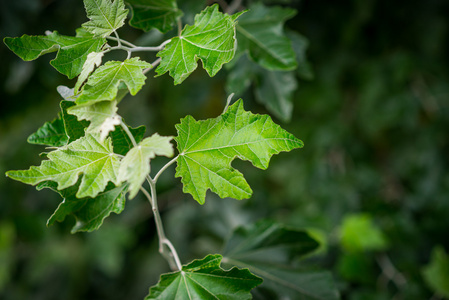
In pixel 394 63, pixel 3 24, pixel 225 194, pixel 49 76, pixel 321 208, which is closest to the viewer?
pixel 225 194

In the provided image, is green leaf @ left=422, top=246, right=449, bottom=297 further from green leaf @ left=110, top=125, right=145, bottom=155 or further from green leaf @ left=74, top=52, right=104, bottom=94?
green leaf @ left=74, top=52, right=104, bottom=94

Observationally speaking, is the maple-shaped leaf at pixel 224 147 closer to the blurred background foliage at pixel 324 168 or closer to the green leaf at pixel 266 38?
the green leaf at pixel 266 38

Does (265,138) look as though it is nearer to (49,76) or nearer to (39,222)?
(49,76)

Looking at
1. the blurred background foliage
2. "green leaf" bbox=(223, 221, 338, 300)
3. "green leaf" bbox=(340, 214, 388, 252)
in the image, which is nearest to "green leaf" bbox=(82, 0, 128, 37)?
"green leaf" bbox=(223, 221, 338, 300)

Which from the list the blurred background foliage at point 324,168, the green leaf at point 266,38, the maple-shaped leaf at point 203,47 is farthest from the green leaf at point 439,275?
the maple-shaped leaf at point 203,47

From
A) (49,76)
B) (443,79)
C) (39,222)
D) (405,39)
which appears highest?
(49,76)

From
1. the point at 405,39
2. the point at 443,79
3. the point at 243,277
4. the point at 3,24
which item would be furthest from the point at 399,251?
the point at 3,24

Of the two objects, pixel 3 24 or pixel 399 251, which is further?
pixel 399 251

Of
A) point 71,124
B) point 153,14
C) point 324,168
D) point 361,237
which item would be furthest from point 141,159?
point 324,168
